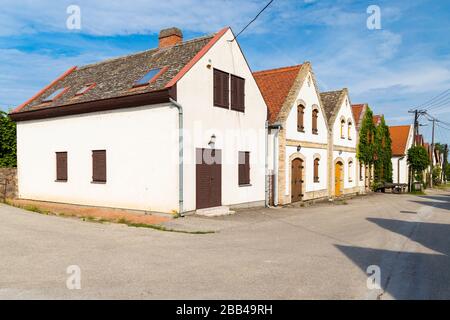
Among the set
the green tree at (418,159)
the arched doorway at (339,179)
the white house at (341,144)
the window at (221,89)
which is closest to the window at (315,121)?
the white house at (341,144)

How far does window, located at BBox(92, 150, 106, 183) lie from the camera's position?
45.7 feet

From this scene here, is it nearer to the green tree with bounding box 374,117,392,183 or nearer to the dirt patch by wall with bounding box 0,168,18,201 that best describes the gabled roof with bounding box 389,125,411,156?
the green tree with bounding box 374,117,392,183

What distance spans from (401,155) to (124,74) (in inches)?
1311

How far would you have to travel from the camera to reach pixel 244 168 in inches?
621

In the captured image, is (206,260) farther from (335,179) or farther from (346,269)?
(335,179)

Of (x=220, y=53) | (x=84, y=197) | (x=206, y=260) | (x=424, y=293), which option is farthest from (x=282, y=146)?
(x=424, y=293)

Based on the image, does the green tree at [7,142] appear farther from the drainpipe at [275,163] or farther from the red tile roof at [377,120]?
the red tile roof at [377,120]

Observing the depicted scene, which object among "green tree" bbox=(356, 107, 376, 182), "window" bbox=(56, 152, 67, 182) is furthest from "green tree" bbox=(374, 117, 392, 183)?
"window" bbox=(56, 152, 67, 182)

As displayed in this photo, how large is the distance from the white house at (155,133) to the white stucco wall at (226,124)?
41 mm

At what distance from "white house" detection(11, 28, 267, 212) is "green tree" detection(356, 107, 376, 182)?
13.5 meters

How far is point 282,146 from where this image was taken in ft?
57.1

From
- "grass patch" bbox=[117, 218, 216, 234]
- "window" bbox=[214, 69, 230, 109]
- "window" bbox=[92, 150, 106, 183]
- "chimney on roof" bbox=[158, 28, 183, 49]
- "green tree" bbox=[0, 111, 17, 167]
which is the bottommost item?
"grass patch" bbox=[117, 218, 216, 234]

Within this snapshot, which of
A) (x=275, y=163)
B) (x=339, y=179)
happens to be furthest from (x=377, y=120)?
(x=275, y=163)
